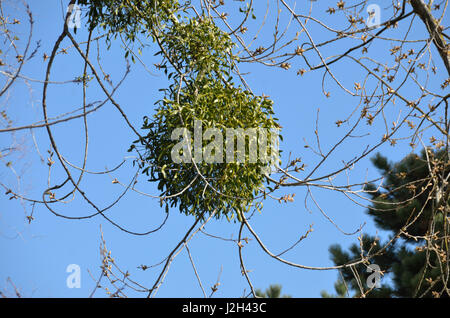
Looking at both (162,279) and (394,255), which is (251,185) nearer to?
(162,279)

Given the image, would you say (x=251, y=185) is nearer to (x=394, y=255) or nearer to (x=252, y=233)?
(x=252, y=233)

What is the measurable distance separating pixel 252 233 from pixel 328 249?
6.36 meters

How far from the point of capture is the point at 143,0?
2.26 meters

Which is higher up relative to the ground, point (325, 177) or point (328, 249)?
point (328, 249)

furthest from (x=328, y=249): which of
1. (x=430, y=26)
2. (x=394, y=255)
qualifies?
(x=430, y=26)
